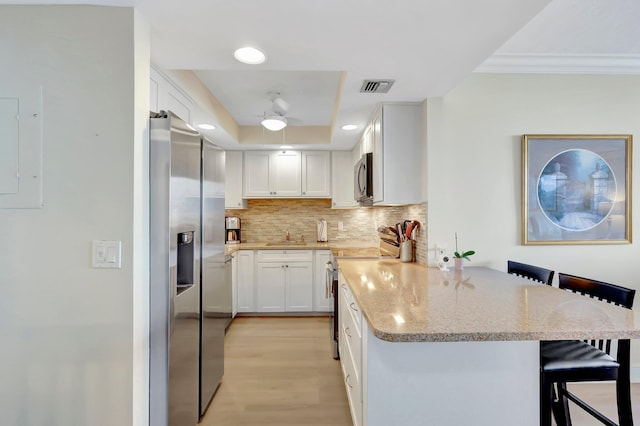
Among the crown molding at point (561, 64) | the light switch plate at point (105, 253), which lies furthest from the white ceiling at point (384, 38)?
the light switch plate at point (105, 253)

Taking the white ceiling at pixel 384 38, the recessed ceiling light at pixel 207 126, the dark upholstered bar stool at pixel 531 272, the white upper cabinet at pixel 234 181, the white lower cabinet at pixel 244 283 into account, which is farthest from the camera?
the white upper cabinet at pixel 234 181

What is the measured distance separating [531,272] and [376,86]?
5.38 feet

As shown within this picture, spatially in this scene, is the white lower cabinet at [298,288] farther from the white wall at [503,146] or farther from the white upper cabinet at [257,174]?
the white wall at [503,146]

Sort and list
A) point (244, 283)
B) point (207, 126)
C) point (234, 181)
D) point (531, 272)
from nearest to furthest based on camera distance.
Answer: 1. point (531, 272)
2. point (207, 126)
3. point (244, 283)
4. point (234, 181)

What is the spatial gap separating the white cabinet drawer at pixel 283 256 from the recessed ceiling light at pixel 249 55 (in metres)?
2.50

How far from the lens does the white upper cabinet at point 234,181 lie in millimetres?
3969

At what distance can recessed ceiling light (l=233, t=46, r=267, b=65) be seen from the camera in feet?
5.16

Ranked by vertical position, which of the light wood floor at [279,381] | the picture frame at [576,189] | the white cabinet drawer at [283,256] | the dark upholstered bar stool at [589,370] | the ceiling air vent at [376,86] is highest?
the ceiling air vent at [376,86]

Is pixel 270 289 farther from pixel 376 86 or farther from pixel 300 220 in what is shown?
pixel 376 86

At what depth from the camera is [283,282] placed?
376cm

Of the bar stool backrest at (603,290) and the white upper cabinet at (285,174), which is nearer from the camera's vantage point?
the bar stool backrest at (603,290)

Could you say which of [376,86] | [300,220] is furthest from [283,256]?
[376,86]

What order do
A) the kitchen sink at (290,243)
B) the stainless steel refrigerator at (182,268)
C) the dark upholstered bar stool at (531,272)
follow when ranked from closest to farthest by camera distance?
1. the stainless steel refrigerator at (182,268)
2. the dark upholstered bar stool at (531,272)
3. the kitchen sink at (290,243)

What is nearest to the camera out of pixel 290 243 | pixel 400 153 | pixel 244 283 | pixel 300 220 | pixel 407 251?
pixel 400 153
